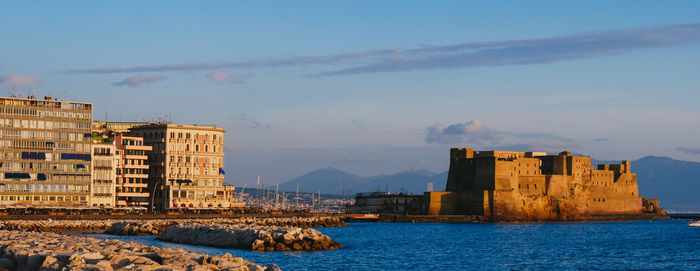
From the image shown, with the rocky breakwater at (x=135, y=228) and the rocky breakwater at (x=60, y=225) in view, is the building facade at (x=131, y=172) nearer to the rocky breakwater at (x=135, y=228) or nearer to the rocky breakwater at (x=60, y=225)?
the rocky breakwater at (x=60, y=225)

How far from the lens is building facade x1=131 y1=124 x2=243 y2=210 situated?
385ft

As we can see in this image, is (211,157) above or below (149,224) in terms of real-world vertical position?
above

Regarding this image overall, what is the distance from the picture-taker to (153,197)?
11738 cm

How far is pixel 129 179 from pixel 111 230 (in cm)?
4295

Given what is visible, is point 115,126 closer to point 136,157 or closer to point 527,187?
point 136,157

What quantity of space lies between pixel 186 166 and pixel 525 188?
49.9 metres

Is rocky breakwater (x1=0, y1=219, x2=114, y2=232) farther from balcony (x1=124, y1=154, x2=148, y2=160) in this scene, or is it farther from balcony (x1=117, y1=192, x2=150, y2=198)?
balcony (x1=124, y1=154, x2=148, y2=160)

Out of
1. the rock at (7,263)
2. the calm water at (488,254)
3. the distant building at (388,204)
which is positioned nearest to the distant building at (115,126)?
the distant building at (388,204)

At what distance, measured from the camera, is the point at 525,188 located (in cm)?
12712

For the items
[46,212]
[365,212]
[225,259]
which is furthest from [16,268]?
[365,212]

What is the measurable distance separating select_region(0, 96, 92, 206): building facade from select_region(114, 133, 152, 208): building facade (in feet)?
21.8

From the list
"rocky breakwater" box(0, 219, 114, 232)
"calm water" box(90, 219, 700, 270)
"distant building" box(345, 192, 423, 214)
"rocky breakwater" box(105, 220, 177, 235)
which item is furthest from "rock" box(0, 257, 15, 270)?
"distant building" box(345, 192, 423, 214)

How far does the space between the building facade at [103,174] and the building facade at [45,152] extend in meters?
1.83

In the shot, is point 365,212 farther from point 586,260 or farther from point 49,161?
point 586,260
